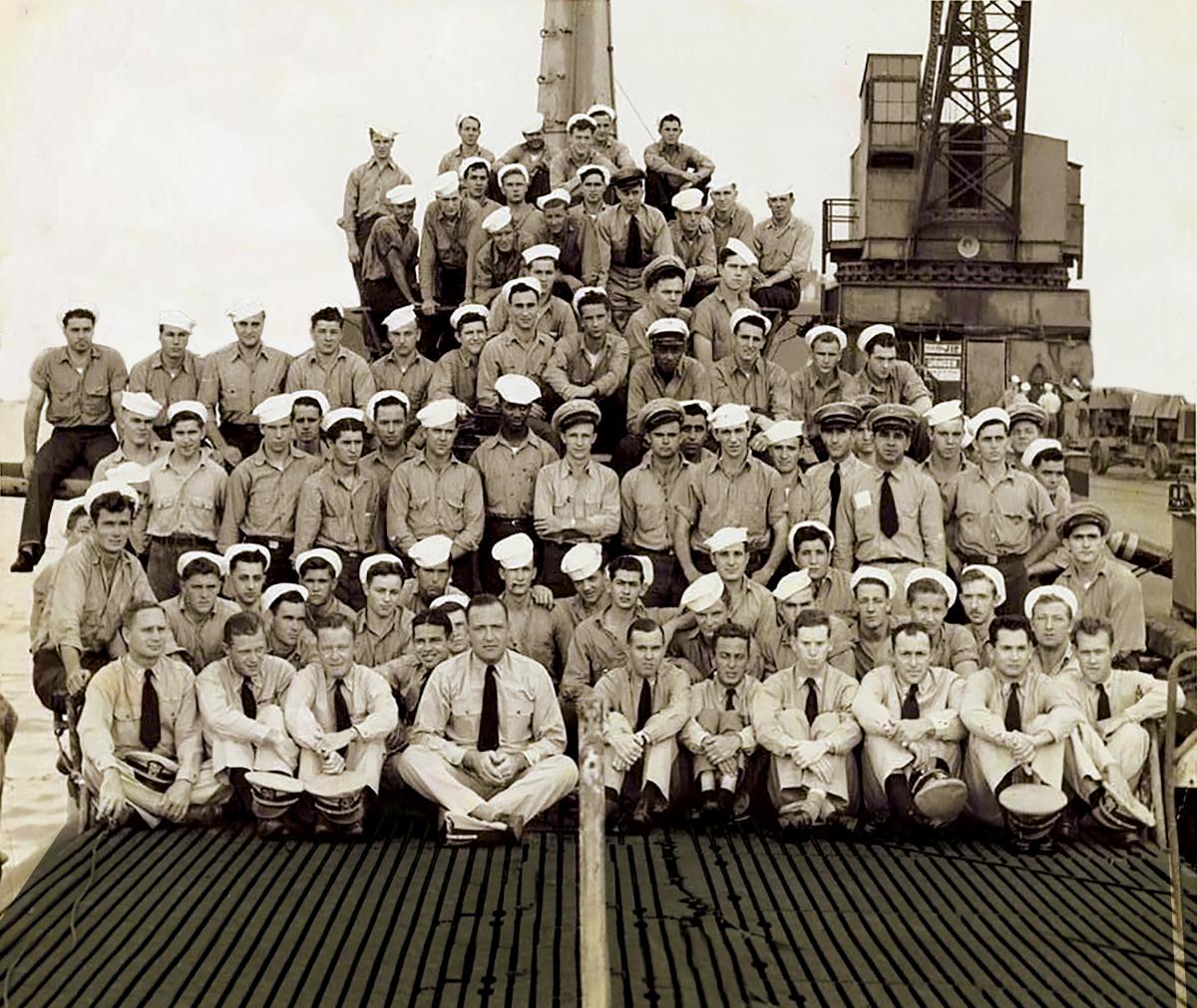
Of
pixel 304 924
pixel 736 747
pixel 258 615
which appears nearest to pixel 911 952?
pixel 736 747

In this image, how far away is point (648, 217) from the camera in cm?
892

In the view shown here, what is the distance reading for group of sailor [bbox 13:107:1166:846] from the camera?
5879 millimetres

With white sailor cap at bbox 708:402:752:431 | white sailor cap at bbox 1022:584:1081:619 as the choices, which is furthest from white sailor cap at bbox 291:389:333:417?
white sailor cap at bbox 1022:584:1081:619

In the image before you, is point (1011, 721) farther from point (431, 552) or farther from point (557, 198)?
point (557, 198)

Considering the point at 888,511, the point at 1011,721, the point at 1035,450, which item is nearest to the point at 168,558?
the point at 888,511

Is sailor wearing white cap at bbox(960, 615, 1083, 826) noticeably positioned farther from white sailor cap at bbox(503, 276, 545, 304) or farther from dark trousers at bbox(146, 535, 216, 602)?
dark trousers at bbox(146, 535, 216, 602)

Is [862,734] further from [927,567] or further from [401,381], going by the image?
[401,381]

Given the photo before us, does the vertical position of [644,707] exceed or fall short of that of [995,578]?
it falls short

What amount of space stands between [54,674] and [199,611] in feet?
2.27

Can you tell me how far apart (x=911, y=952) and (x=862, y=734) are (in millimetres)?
1236

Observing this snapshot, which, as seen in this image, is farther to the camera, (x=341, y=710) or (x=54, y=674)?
(x=54, y=674)

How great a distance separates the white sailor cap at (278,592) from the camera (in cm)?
613

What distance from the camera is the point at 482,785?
5.84 m

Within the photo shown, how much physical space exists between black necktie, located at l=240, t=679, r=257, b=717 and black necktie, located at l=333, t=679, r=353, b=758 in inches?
13.6
